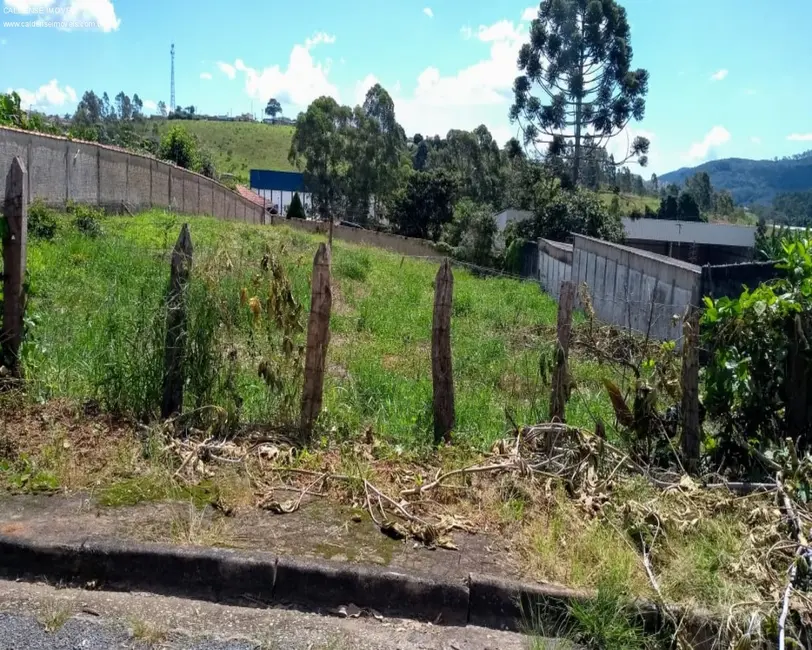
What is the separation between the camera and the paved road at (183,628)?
298cm

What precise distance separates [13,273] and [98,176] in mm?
15245

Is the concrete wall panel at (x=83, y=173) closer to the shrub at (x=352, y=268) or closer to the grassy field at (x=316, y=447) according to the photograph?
the shrub at (x=352, y=268)

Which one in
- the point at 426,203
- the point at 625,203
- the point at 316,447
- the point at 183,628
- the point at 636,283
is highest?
the point at 625,203

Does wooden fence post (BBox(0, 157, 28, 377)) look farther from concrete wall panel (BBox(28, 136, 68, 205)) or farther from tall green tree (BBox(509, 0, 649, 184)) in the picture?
tall green tree (BBox(509, 0, 649, 184))

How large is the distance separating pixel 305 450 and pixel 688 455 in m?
2.39

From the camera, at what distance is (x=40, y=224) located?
12.7 meters

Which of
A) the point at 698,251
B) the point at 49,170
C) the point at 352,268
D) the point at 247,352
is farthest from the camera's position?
the point at 698,251

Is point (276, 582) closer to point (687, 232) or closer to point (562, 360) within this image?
point (562, 360)

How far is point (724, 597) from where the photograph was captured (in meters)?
3.29

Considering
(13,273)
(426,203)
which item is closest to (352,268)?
(13,273)

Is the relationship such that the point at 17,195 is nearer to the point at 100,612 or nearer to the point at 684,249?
the point at 100,612

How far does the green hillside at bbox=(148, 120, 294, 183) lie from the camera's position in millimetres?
82950

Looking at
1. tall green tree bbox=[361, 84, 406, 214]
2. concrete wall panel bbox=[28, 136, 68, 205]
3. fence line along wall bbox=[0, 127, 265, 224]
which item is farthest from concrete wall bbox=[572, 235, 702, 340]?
tall green tree bbox=[361, 84, 406, 214]

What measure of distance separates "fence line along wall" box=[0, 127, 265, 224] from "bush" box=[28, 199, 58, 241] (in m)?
0.61
